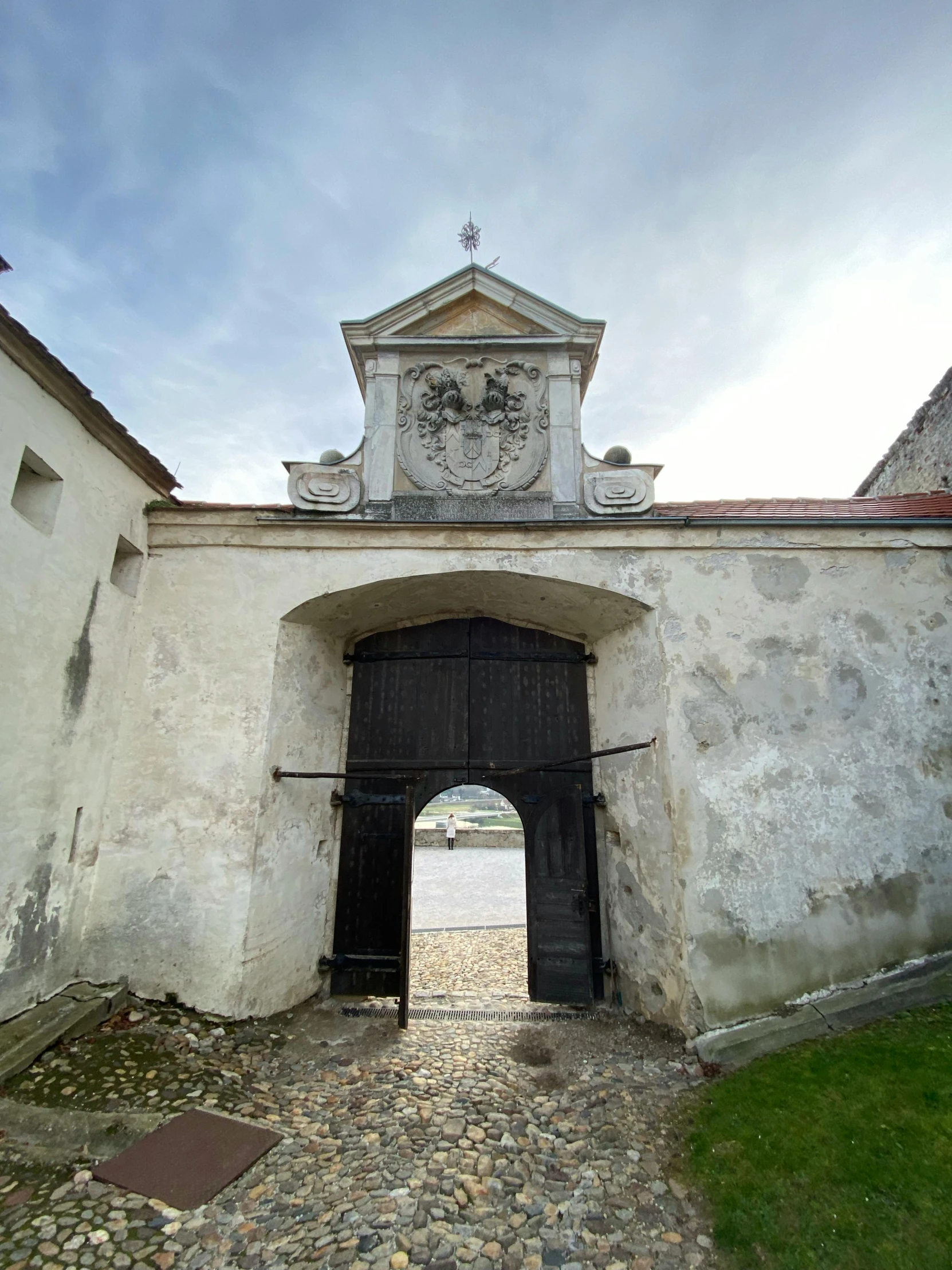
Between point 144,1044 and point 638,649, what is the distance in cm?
527

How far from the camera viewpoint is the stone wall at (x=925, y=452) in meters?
7.89

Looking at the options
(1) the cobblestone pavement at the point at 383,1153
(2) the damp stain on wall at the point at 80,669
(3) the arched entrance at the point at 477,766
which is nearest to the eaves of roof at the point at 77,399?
(2) the damp stain on wall at the point at 80,669

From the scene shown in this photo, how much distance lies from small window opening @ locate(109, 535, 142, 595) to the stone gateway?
31mm

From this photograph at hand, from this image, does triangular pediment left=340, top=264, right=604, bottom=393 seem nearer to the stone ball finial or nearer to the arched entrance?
the stone ball finial

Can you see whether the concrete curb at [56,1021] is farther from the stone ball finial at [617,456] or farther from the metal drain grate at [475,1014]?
the stone ball finial at [617,456]

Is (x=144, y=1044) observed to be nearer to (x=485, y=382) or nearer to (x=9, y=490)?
(x=9, y=490)

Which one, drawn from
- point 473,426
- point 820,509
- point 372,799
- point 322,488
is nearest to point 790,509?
point 820,509

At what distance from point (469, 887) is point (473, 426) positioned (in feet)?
32.8

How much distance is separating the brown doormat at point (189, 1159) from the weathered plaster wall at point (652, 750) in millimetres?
1344

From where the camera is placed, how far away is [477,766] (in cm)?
636

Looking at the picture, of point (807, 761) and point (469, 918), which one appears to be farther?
point (469, 918)

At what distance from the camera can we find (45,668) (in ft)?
14.4

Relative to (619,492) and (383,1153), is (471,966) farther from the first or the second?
(619,492)

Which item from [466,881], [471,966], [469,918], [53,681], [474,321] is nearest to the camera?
[53,681]
